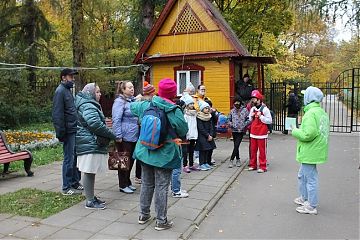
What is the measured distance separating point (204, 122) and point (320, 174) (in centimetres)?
287

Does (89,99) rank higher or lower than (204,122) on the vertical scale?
higher

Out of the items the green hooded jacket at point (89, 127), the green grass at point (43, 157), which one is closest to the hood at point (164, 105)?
the green hooded jacket at point (89, 127)

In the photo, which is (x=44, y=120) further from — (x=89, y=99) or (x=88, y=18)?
(x=89, y=99)

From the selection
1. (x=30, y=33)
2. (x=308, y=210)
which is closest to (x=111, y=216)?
(x=308, y=210)

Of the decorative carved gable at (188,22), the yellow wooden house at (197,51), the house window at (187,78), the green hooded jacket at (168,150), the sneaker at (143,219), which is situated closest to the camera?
the green hooded jacket at (168,150)

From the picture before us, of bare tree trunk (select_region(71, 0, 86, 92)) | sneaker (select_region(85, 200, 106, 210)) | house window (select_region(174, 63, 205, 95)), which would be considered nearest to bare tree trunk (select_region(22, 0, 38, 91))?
bare tree trunk (select_region(71, 0, 86, 92))

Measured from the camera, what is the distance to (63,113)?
6.79 m

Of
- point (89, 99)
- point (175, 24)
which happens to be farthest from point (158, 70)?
point (89, 99)

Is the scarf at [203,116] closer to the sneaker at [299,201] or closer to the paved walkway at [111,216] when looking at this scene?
the paved walkway at [111,216]

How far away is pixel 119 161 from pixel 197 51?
10432 mm

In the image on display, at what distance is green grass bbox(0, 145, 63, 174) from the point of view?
9.20 meters

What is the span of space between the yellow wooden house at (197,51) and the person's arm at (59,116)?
957 cm

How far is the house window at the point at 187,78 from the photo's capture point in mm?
16531

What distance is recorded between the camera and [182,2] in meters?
16.6
